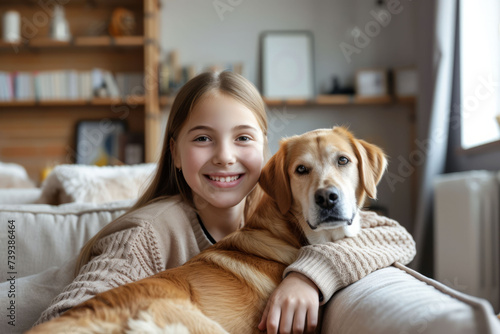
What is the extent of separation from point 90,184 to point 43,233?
47cm

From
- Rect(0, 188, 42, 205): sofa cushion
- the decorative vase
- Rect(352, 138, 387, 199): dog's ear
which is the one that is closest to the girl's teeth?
Rect(352, 138, 387, 199): dog's ear

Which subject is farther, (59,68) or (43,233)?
(59,68)

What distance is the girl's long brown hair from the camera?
1.35 meters

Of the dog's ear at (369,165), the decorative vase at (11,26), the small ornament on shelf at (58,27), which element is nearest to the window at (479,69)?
the dog's ear at (369,165)

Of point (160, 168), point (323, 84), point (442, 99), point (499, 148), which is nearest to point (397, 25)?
point (323, 84)

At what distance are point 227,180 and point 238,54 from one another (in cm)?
317

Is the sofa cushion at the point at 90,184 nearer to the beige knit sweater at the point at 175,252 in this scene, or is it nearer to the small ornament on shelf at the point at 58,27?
the beige knit sweater at the point at 175,252

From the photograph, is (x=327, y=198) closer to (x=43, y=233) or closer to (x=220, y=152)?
(x=220, y=152)

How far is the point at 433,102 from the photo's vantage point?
3.01 m

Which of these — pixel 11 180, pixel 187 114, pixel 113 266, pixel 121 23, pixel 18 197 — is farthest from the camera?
pixel 121 23

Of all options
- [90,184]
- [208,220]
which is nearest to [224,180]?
[208,220]

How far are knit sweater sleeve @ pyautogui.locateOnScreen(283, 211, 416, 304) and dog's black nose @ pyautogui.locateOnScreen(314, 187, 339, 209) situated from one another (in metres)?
0.09

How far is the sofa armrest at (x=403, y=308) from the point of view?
618 millimetres

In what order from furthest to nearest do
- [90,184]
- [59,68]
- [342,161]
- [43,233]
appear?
[59,68] < [90,184] < [43,233] < [342,161]
